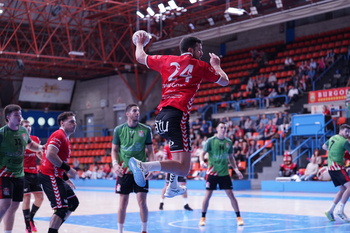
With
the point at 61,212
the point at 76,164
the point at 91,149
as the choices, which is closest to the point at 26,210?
the point at 61,212

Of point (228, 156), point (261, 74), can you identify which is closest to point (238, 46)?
point (261, 74)

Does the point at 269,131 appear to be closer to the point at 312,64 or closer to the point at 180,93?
the point at 312,64

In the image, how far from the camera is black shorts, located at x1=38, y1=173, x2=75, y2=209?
8.21 meters

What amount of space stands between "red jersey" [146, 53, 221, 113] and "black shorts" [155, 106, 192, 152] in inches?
3.0

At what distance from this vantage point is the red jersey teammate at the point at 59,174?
8.06m

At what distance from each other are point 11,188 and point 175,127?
3215mm

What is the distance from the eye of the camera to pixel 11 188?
8.19 m

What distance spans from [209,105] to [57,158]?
24590mm

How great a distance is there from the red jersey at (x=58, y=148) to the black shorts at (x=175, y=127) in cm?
236

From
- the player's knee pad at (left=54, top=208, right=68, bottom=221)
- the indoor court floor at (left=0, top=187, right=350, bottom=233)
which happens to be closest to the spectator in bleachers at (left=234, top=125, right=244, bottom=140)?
the indoor court floor at (left=0, top=187, right=350, bottom=233)

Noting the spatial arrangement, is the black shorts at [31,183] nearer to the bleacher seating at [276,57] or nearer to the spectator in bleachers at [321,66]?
the bleacher seating at [276,57]

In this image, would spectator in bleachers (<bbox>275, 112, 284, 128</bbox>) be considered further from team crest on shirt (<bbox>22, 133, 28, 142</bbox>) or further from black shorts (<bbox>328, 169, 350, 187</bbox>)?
team crest on shirt (<bbox>22, 133, 28, 142</bbox>)

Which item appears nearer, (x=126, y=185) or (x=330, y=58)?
(x=126, y=185)

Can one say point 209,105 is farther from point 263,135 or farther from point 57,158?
point 57,158
